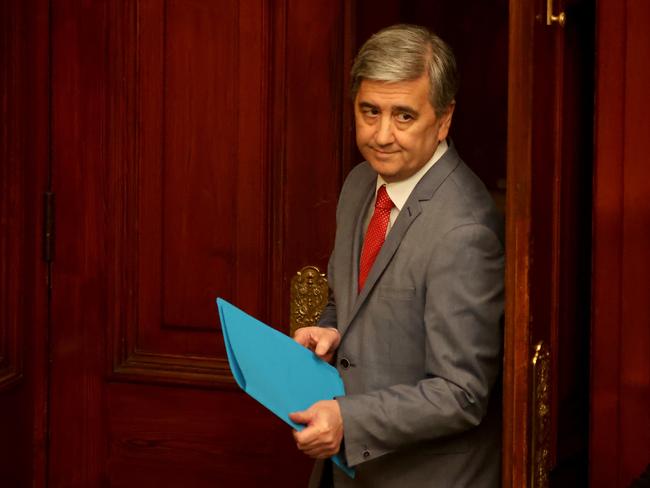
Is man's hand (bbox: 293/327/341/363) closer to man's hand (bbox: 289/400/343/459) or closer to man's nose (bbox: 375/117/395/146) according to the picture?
man's hand (bbox: 289/400/343/459)

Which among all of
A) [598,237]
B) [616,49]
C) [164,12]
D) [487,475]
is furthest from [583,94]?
[164,12]

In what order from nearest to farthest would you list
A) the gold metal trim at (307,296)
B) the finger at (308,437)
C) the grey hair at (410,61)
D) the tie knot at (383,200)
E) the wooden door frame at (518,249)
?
the wooden door frame at (518,249), the finger at (308,437), the grey hair at (410,61), the tie knot at (383,200), the gold metal trim at (307,296)

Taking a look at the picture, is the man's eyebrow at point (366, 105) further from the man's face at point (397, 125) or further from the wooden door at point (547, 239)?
the wooden door at point (547, 239)

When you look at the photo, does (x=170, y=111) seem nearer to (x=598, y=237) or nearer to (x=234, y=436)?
(x=234, y=436)

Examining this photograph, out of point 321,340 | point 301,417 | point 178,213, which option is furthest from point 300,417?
point 178,213

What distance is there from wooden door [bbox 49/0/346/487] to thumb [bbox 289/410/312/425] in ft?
2.65

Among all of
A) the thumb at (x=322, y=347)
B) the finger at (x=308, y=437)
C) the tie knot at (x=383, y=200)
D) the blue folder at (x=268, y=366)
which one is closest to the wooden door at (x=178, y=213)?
the tie knot at (x=383, y=200)

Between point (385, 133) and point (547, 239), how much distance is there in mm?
374

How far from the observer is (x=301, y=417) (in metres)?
1.90

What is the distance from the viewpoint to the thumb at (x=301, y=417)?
74.6 inches

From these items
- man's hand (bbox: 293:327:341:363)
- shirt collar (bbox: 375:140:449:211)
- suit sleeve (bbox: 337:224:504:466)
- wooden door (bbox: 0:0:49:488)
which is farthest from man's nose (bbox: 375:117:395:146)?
wooden door (bbox: 0:0:49:488)

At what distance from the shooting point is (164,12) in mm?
2756

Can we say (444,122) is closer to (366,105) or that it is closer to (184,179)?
(366,105)

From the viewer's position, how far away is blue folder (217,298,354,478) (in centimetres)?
A: 192
